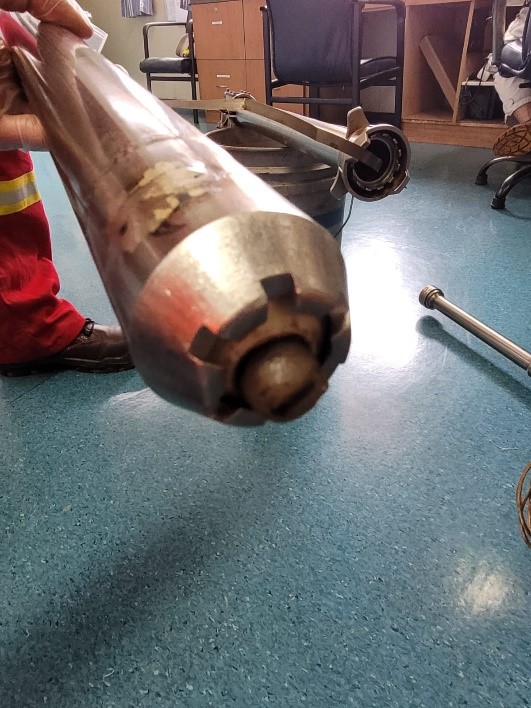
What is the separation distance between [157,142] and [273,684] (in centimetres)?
57

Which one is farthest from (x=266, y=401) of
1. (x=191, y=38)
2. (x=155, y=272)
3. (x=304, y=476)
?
(x=191, y=38)

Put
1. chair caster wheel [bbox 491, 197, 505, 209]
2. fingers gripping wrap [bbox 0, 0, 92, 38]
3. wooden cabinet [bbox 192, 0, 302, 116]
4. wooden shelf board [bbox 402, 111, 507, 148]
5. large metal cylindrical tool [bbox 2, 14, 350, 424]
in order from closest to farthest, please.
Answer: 1. large metal cylindrical tool [bbox 2, 14, 350, 424]
2. fingers gripping wrap [bbox 0, 0, 92, 38]
3. chair caster wheel [bbox 491, 197, 505, 209]
4. wooden shelf board [bbox 402, 111, 507, 148]
5. wooden cabinet [bbox 192, 0, 302, 116]

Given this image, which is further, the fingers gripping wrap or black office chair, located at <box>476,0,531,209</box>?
black office chair, located at <box>476,0,531,209</box>

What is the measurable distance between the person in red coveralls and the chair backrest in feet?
5.52

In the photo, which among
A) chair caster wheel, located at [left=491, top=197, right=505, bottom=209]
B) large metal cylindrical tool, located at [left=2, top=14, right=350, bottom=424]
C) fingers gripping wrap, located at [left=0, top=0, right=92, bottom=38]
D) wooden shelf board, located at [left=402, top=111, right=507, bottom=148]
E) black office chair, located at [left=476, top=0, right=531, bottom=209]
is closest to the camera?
large metal cylindrical tool, located at [left=2, top=14, right=350, bottom=424]

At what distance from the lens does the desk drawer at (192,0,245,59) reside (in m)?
3.58

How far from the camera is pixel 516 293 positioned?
4.52 ft

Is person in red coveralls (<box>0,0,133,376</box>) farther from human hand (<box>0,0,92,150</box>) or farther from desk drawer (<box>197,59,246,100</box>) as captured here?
desk drawer (<box>197,59,246,100</box>)

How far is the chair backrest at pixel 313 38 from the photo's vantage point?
225cm

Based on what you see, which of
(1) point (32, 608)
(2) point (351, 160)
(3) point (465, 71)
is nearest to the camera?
(2) point (351, 160)

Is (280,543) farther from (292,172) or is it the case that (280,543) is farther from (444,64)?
(444,64)

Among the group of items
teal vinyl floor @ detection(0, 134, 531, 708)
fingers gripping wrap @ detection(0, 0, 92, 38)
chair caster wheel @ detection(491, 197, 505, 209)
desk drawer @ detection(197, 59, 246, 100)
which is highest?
fingers gripping wrap @ detection(0, 0, 92, 38)

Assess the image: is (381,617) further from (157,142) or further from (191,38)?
(191,38)

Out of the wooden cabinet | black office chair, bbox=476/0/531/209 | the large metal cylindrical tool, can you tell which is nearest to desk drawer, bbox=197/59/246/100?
the wooden cabinet
